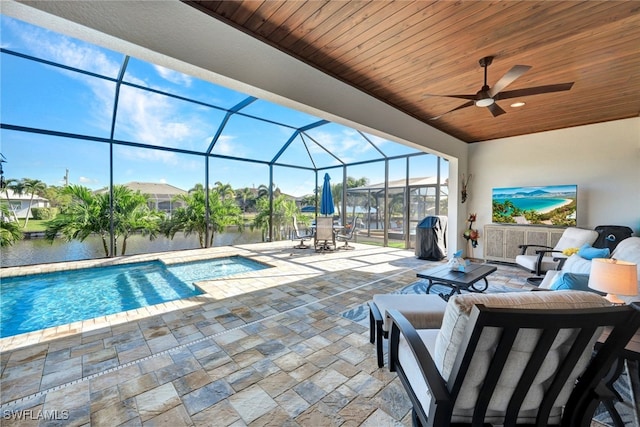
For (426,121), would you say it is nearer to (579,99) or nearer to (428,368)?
(579,99)

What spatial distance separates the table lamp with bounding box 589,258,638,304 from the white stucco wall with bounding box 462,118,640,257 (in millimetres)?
4904

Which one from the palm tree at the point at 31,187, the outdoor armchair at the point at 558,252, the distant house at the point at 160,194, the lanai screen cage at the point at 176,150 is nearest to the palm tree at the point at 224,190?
the lanai screen cage at the point at 176,150

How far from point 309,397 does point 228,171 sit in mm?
7619

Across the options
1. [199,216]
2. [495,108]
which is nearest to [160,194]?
[199,216]

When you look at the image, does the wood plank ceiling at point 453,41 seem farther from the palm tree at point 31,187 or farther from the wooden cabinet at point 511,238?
the palm tree at point 31,187

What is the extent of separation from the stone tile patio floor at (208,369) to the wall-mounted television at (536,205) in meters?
4.60

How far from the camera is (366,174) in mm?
8789

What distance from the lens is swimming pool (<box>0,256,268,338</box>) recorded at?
3.40 meters

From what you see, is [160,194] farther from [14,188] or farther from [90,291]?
[90,291]

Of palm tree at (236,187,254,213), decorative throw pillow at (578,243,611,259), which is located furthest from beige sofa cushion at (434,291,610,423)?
palm tree at (236,187,254,213)

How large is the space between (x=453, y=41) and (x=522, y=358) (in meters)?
3.02

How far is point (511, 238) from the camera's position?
592 cm

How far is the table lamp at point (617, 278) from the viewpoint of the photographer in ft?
5.76

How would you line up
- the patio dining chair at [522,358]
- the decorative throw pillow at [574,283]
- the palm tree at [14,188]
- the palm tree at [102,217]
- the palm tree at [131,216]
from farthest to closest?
the palm tree at [131,216] < the palm tree at [102,217] < the palm tree at [14,188] < the decorative throw pillow at [574,283] < the patio dining chair at [522,358]
